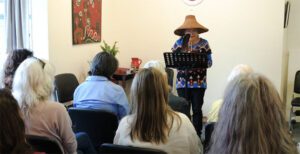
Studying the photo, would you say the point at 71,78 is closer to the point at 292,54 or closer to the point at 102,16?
the point at 102,16

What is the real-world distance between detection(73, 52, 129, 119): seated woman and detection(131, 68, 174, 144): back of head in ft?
2.71

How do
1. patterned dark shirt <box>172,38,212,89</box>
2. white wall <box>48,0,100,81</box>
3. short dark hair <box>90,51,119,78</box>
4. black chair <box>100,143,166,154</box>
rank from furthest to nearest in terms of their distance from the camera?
white wall <box>48,0,100,81</box> < patterned dark shirt <box>172,38,212,89</box> < short dark hair <box>90,51,119,78</box> < black chair <box>100,143,166,154</box>

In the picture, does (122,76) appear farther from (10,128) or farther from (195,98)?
(10,128)

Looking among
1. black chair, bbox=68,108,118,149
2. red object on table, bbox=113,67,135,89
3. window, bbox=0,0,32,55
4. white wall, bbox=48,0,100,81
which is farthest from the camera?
red object on table, bbox=113,67,135,89

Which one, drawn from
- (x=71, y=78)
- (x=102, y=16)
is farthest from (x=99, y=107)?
(x=102, y=16)

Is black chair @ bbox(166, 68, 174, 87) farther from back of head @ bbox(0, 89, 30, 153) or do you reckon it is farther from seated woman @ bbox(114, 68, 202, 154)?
back of head @ bbox(0, 89, 30, 153)

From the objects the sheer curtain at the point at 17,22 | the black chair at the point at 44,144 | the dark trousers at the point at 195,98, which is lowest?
the dark trousers at the point at 195,98

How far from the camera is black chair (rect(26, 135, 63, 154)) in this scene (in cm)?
190

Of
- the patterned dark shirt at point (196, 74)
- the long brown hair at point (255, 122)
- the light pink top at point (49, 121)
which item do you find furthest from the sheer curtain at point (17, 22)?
the long brown hair at point (255, 122)

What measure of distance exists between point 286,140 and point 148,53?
14.7 ft

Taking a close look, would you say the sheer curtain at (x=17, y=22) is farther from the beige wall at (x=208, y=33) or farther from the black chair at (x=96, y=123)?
the black chair at (x=96, y=123)

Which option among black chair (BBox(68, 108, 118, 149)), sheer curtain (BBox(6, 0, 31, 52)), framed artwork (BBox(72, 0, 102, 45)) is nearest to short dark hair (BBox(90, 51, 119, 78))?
black chair (BBox(68, 108, 118, 149))

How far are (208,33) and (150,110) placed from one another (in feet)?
11.6

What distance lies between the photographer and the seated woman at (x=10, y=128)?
1323 millimetres
